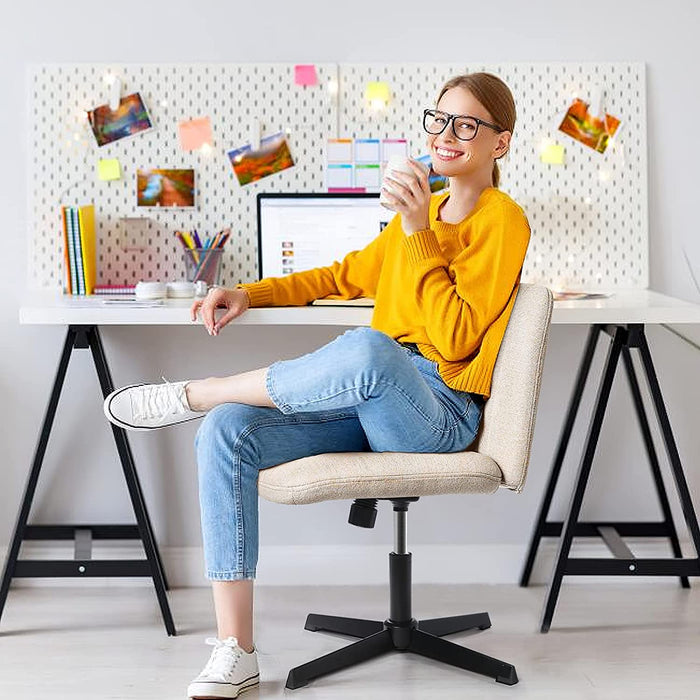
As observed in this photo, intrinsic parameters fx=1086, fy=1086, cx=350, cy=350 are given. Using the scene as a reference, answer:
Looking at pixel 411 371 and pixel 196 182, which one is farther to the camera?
pixel 196 182

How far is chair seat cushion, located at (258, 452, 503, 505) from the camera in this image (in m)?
1.96

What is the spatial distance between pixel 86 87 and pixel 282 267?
664 mm

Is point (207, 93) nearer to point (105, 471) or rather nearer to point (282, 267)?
point (282, 267)

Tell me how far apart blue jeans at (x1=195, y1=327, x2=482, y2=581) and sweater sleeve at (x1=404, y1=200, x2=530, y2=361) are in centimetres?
9

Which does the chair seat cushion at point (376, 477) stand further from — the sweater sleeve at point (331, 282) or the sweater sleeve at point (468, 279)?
the sweater sleeve at point (331, 282)

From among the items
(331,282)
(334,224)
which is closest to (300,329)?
(334,224)

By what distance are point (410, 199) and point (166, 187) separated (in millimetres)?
916

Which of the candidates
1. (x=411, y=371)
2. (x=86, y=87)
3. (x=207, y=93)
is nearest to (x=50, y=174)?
(x=86, y=87)

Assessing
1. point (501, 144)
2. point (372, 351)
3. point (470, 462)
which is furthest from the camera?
point (501, 144)

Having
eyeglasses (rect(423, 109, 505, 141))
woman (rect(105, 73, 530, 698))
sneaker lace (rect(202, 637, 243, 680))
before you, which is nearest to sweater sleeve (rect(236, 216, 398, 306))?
woman (rect(105, 73, 530, 698))

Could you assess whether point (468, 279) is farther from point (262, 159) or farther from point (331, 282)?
point (262, 159)

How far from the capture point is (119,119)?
271cm

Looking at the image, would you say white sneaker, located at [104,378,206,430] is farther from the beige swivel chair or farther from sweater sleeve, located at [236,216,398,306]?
sweater sleeve, located at [236,216,398,306]

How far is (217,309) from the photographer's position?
88.8 inches
